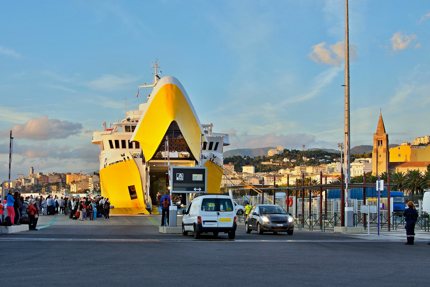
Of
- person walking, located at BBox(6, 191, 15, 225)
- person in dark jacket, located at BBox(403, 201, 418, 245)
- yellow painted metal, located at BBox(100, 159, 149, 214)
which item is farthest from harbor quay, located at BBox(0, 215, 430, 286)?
yellow painted metal, located at BBox(100, 159, 149, 214)

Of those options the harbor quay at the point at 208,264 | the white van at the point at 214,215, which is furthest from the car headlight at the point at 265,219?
the harbor quay at the point at 208,264

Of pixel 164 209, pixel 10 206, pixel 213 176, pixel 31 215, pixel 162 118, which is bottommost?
pixel 31 215

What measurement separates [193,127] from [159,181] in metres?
11.0

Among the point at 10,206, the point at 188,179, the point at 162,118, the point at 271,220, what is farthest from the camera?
the point at 162,118

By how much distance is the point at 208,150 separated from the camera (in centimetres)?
7375

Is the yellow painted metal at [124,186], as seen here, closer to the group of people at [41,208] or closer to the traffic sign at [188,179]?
the group of people at [41,208]

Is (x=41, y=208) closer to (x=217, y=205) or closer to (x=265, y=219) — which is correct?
(x=265, y=219)

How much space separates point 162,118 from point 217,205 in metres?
37.9

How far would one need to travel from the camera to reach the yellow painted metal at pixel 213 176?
66.2m

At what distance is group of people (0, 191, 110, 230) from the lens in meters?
27.3

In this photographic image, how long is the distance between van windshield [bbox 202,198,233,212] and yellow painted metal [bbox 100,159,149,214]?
119 ft

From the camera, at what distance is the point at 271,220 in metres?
29.2

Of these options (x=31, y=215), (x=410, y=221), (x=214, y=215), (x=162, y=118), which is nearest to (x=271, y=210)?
(x=214, y=215)

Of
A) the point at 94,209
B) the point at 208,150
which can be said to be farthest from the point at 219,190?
the point at 94,209
